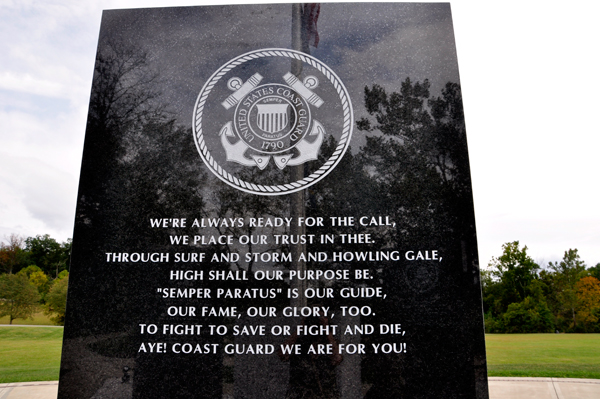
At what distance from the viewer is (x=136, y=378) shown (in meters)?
3.10

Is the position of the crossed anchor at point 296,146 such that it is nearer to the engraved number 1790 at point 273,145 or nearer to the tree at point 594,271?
the engraved number 1790 at point 273,145

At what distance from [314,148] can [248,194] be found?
2.29 ft

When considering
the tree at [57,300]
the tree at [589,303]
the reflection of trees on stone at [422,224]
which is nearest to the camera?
the reflection of trees on stone at [422,224]

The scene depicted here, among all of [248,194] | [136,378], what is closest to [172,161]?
[248,194]

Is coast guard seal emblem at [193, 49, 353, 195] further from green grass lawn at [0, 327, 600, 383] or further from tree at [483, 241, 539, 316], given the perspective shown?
tree at [483, 241, 539, 316]

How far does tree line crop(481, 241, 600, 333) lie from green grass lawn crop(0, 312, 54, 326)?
16423 millimetres

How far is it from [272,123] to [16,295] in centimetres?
1484

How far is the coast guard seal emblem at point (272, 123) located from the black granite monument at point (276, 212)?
1cm

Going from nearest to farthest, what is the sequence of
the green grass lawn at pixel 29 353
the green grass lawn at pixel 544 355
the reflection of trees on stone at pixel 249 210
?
the reflection of trees on stone at pixel 249 210
the green grass lawn at pixel 544 355
the green grass lawn at pixel 29 353

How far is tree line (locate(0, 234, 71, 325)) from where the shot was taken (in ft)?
45.8

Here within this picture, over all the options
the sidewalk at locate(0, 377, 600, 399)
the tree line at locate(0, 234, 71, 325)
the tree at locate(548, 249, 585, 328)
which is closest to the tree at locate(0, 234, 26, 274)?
the tree line at locate(0, 234, 71, 325)

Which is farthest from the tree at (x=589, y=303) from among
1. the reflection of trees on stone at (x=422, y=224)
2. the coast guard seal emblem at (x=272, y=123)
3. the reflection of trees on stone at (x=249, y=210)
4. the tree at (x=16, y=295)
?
the tree at (x=16, y=295)

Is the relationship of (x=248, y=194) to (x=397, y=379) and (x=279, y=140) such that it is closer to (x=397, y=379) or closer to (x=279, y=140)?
(x=279, y=140)

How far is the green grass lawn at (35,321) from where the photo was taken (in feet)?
49.4
